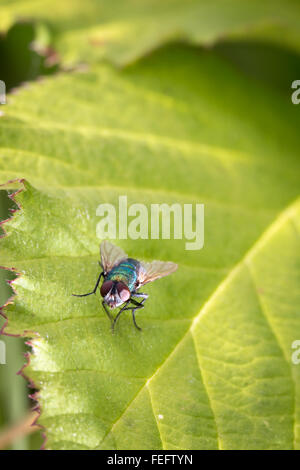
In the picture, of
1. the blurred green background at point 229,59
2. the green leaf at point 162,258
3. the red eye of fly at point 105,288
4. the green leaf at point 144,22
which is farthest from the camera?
the blurred green background at point 229,59

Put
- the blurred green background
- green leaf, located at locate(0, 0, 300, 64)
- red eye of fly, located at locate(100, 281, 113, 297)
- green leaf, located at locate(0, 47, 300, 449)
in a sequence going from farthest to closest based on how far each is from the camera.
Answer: the blurred green background, green leaf, located at locate(0, 0, 300, 64), red eye of fly, located at locate(100, 281, 113, 297), green leaf, located at locate(0, 47, 300, 449)

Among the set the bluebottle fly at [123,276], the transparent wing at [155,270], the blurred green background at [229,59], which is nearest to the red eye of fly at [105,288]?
the bluebottle fly at [123,276]

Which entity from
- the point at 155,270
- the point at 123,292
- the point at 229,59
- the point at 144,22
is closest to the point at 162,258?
the point at 155,270

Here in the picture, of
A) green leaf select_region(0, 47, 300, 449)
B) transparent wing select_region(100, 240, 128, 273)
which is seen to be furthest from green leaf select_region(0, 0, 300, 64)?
transparent wing select_region(100, 240, 128, 273)

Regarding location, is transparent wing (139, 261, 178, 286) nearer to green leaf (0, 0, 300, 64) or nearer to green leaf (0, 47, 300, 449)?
green leaf (0, 47, 300, 449)

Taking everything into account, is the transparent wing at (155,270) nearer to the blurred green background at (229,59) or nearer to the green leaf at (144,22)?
the green leaf at (144,22)

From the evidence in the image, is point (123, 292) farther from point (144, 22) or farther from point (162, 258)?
point (144, 22)
